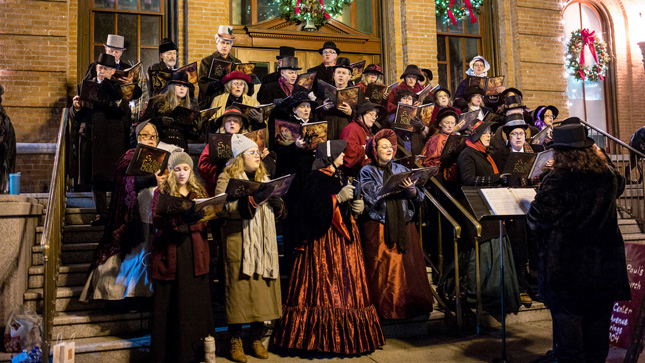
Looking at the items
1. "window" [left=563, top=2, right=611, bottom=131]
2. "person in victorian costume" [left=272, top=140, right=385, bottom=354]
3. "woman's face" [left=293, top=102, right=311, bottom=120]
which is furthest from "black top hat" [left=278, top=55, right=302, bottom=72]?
"window" [left=563, top=2, right=611, bottom=131]

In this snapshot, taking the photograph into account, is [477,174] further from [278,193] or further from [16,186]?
[16,186]

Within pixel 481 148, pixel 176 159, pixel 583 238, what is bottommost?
pixel 583 238

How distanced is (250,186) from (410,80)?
13.6 feet

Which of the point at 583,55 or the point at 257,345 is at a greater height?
the point at 583,55

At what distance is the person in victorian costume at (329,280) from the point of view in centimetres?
488

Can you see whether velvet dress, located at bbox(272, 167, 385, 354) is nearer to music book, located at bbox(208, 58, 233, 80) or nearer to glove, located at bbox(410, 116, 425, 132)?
glove, located at bbox(410, 116, 425, 132)

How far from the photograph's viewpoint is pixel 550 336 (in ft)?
18.2

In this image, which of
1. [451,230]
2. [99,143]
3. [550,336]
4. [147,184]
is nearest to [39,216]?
[99,143]

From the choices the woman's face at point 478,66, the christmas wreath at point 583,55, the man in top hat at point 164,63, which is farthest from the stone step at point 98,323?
the christmas wreath at point 583,55

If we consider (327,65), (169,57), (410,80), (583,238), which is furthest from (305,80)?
(583,238)

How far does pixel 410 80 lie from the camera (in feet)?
25.7

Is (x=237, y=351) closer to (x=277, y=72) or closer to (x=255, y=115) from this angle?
(x=255, y=115)

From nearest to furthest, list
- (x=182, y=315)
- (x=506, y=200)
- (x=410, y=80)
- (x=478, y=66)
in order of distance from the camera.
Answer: (x=506, y=200) < (x=182, y=315) < (x=410, y=80) < (x=478, y=66)

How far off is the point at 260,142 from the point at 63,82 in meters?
4.62
